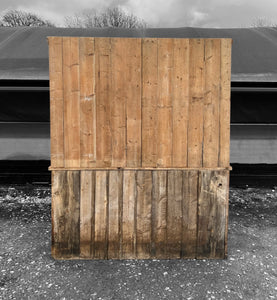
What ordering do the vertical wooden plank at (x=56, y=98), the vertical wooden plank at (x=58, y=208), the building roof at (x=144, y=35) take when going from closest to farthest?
the vertical wooden plank at (x=56, y=98), the vertical wooden plank at (x=58, y=208), the building roof at (x=144, y=35)

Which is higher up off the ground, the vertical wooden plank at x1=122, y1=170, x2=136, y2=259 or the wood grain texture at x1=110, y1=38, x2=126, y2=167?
the wood grain texture at x1=110, y1=38, x2=126, y2=167

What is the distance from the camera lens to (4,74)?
4699 mm

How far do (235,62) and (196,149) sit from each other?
2641mm

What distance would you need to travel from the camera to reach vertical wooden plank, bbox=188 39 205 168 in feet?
9.81

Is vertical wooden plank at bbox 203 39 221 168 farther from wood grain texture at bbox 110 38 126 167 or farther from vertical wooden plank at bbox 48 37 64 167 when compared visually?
vertical wooden plank at bbox 48 37 64 167

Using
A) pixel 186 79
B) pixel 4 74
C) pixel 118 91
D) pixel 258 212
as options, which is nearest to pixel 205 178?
pixel 186 79

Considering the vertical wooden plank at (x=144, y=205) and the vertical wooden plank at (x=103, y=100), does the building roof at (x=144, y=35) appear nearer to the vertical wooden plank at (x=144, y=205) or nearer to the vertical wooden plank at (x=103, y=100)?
the vertical wooden plank at (x=103, y=100)

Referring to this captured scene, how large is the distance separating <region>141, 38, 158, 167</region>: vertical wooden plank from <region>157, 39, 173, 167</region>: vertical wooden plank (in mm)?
46

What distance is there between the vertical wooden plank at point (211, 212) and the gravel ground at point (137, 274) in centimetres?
18

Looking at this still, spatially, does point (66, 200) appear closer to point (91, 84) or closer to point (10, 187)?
point (91, 84)

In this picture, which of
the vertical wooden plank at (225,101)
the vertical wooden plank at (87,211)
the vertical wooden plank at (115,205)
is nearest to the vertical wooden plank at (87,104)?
the vertical wooden plank at (87,211)

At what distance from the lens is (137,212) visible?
3.15 m

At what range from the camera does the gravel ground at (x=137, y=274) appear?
262 centimetres

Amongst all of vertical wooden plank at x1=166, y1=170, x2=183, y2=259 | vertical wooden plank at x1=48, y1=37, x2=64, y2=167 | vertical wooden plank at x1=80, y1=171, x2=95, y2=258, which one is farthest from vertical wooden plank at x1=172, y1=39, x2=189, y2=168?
vertical wooden plank at x1=48, y1=37, x2=64, y2=167
